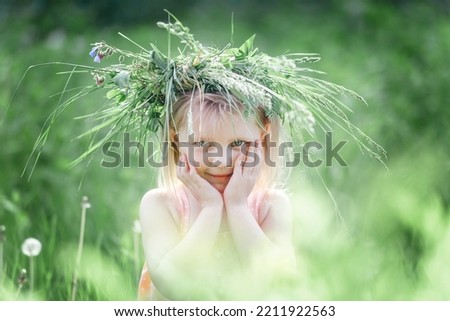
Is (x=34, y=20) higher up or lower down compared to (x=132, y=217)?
higher up

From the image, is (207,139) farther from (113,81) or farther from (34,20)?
(34,20)

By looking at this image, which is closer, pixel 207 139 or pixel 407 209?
pixel 407 209

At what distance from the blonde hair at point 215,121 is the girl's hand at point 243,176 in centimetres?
7

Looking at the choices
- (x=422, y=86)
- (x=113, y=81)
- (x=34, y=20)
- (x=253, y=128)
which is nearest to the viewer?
(x=113, y=81)

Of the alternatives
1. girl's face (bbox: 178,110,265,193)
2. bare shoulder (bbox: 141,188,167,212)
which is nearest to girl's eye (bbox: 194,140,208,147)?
girl's face (bbox: 178,110,265,193)

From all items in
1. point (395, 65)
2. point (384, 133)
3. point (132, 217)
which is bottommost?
point (132, 217)

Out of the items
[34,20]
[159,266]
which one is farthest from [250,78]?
[34,20]

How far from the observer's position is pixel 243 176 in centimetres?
205

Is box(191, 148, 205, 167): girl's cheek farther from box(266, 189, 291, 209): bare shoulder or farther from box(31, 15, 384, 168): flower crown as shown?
box(266, 189, 291, 209): bare shoulder

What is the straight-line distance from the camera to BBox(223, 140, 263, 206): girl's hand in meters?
2.04

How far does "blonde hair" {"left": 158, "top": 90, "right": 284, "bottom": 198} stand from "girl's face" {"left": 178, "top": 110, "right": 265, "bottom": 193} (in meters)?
0.02

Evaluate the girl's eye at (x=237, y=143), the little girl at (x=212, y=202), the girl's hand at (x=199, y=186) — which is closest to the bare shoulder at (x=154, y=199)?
the little girl at (x=212, y=202)

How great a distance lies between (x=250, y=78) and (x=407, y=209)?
100 cm

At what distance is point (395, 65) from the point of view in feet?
18.2
